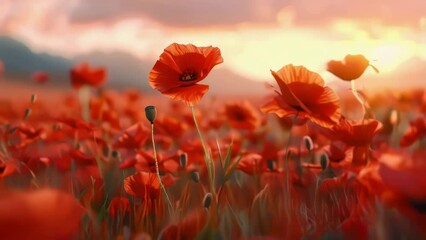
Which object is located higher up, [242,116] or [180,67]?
[180,67]

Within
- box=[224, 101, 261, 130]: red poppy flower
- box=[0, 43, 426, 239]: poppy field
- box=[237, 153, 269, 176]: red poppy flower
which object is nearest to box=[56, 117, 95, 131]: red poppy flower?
box=[0, 43, 426, 239]: poppy field

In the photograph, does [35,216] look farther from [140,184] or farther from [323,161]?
[323,161]

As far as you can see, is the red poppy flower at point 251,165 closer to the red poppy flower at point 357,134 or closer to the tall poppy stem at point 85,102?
the red poppy flower at point 357,134

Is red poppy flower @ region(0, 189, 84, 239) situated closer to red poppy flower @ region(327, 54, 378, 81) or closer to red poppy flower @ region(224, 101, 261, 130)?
red poppy flower @ region(327, 54, 378, 81)


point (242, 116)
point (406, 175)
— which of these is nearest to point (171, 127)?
point (242, 116)

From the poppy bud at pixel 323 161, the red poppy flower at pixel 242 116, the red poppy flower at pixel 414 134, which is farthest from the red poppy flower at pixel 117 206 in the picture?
the red poppy flower at pixel 242 116

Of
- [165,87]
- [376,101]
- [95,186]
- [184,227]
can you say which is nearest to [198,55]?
[165,87]

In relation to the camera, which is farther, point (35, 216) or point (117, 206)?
point (117, 206)
